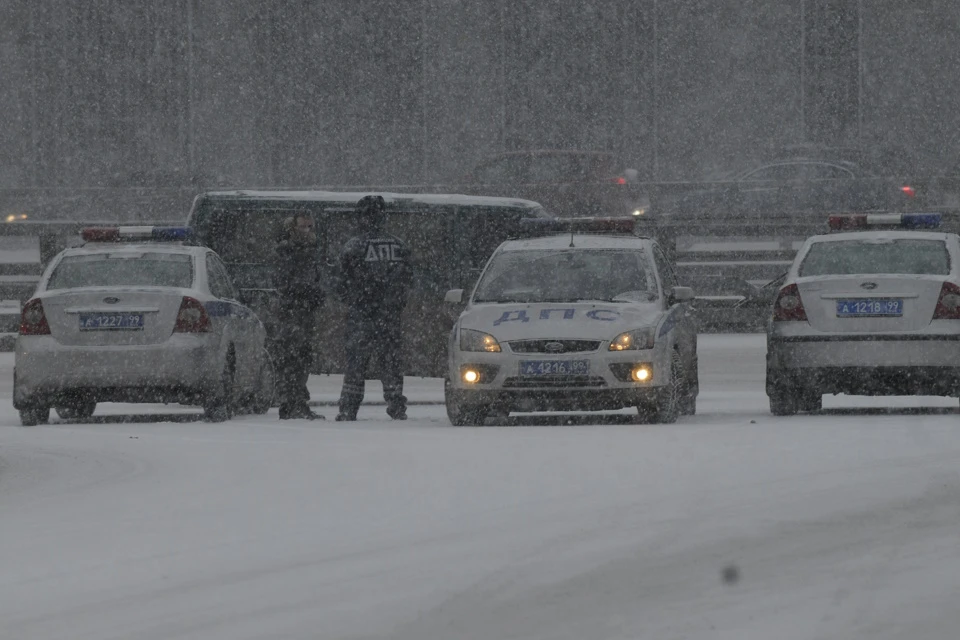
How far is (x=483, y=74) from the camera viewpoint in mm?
41094

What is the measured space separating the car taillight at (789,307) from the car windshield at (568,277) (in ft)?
2.83

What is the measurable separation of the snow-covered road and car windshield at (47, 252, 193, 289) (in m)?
1.57

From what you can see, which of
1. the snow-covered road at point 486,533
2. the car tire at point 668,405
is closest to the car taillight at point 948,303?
the snow-covered road at point 486,533

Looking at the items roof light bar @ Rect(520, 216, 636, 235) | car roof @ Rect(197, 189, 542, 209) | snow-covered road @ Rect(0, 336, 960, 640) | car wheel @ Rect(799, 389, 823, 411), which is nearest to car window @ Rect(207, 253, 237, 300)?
car roof @ Rect(197, 189, 542, 209)

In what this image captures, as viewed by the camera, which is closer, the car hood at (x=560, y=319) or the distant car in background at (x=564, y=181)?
the car hood at (x=560, y=319)

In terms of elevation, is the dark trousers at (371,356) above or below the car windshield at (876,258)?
below

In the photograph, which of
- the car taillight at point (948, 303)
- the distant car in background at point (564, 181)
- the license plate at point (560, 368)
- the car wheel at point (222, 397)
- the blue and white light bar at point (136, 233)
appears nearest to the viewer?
the license plate at point (560, 368)

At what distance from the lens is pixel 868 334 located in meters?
15.1

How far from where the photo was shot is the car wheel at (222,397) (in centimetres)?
1529

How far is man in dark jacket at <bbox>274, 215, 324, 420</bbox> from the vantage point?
1590 cm

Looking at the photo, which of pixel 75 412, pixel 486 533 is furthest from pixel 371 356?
pixel 486 533

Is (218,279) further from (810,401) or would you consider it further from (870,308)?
(870,308)

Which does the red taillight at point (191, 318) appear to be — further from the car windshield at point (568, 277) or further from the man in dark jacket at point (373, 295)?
the car windshield at point (568, 277)

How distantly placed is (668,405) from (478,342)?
1.33m
